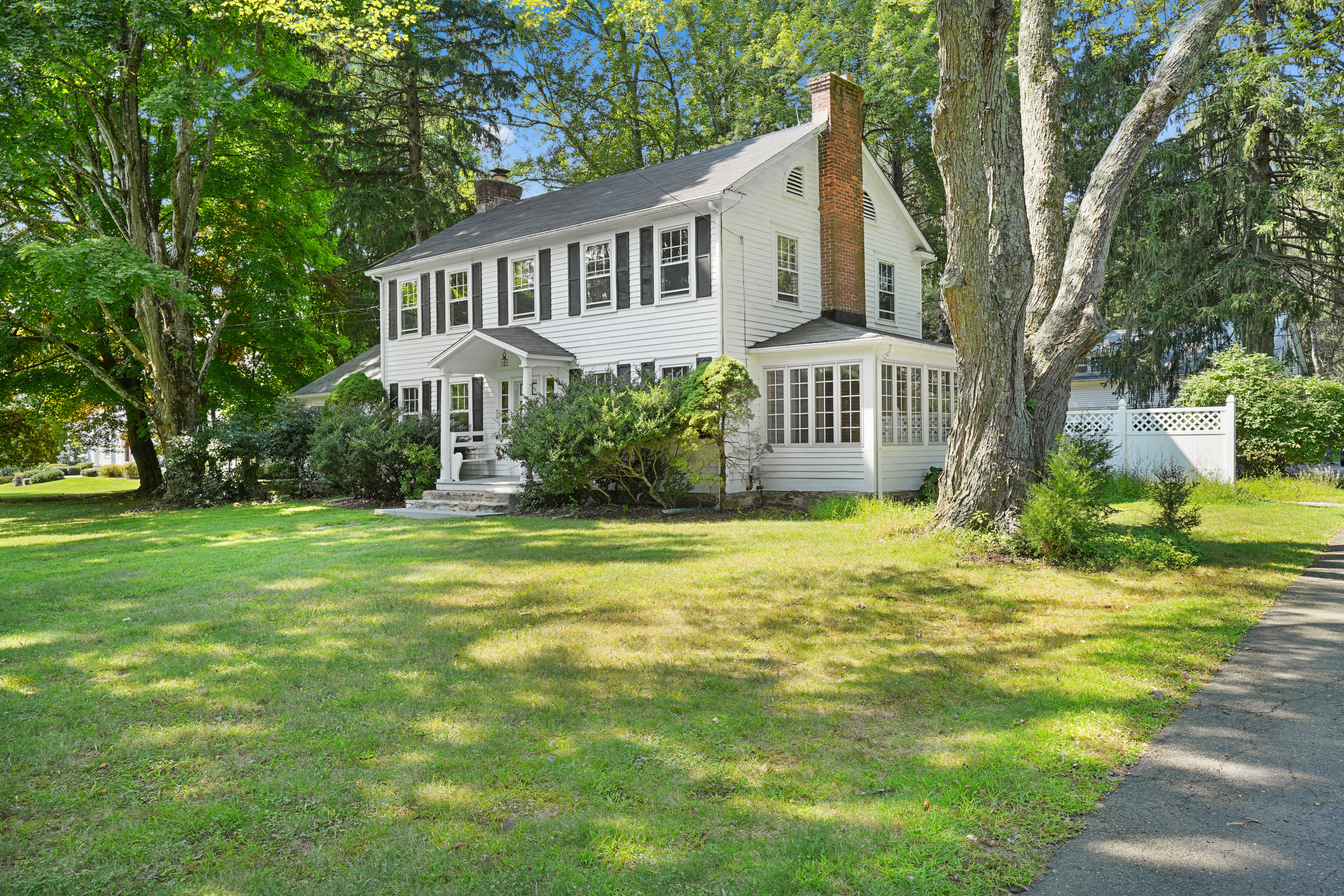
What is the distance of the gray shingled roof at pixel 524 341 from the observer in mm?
16297

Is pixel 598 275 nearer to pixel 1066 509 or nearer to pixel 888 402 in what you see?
pixel 888 402

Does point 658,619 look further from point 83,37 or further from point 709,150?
point 83,37

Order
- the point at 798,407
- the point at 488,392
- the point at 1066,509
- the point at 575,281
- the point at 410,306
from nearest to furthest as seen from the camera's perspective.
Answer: the point at 1066,509, the point at 798,407, the point at 575,281, the point at 488,392, the point at 410,306

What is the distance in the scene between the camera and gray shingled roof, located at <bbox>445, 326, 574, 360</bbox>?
53.5 ft

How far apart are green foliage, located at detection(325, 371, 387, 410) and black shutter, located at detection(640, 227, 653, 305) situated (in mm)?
7339

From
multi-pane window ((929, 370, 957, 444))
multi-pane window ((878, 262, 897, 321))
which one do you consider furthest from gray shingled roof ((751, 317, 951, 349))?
multi-pane window ((878, 262, 897, 321))

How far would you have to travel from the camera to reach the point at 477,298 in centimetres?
1908

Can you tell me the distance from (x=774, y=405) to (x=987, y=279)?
6.44 metres

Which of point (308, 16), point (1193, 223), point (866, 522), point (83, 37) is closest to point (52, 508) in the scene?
point (83, 37)

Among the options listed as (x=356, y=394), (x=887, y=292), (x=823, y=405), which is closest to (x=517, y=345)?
(x=356, y=394)

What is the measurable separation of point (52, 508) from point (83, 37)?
36.7ft

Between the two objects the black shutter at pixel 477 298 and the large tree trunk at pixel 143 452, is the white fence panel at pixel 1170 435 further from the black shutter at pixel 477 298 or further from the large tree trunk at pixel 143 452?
the large tree trunk at pixel 143 452

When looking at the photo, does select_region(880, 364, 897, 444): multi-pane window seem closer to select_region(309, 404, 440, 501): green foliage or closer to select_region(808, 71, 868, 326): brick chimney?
select_region(808, 71, 868, 326): brick chimney

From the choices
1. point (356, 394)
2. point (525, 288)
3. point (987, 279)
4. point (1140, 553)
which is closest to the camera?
point (1140, 553)
